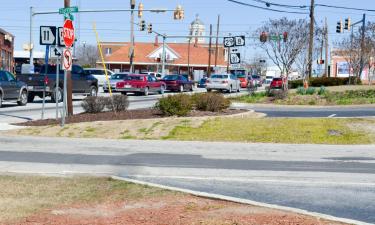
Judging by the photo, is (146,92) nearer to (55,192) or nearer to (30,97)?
(30,97)

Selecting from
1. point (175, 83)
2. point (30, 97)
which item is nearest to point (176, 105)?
point (30, 97)

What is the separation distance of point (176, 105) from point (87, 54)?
339 feet

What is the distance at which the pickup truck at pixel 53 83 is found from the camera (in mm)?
31172

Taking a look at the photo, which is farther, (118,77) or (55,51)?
(118,77)

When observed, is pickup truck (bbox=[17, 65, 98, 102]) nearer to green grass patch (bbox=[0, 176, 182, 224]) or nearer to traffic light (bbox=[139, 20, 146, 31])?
traffic light (bbox=[139, 20, 146, 31])

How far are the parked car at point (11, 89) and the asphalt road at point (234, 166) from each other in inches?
485

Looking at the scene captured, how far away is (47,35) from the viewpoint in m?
19.1

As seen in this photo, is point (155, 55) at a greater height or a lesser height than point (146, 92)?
greater

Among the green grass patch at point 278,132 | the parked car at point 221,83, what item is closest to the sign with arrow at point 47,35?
the green grass patch at point 278,132

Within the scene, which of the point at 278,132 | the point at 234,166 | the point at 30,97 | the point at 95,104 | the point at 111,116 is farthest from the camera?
the point at 30,97

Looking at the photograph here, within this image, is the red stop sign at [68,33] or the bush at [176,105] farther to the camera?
the bush at [176,105]

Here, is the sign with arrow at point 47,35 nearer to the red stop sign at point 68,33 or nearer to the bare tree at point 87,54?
the red stop sign at point 68,33

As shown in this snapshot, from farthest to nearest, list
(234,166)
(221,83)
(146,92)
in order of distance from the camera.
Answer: (221,83) < (146,92) < (234,166)

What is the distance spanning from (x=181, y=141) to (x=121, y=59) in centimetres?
8524
